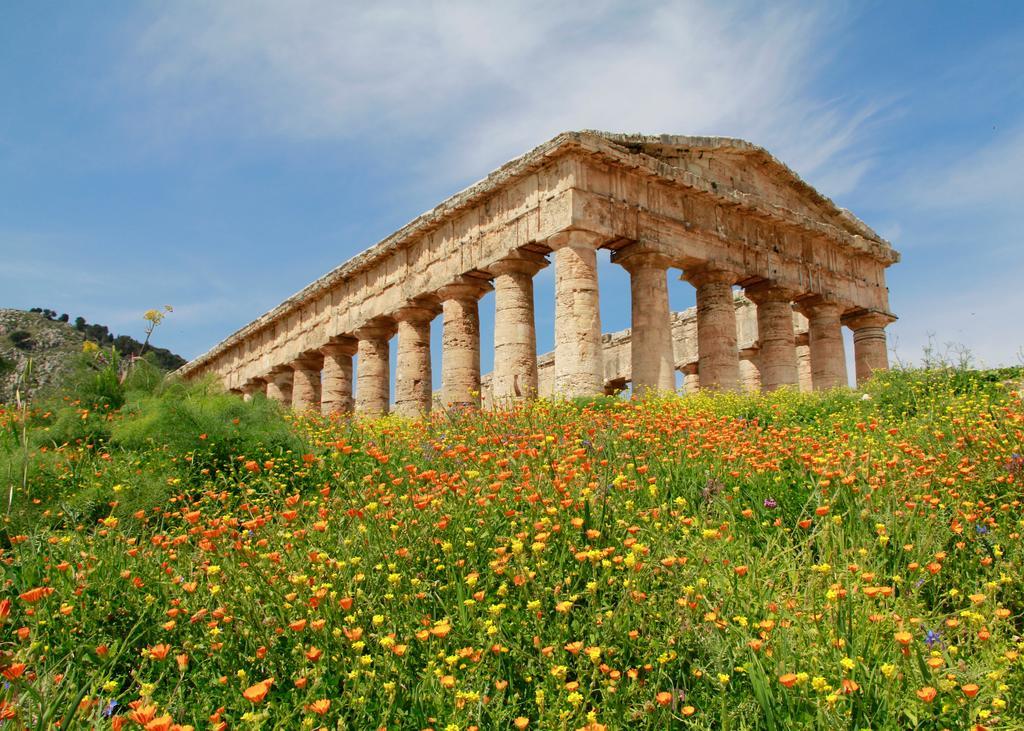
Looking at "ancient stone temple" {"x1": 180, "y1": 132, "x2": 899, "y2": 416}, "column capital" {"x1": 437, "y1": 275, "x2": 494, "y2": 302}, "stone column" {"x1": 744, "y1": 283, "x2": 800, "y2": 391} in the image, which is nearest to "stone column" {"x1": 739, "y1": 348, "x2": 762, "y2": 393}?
"ancient stone temple" {"x1": 180, "y1": 132, "x2": 899, "y2": 416}

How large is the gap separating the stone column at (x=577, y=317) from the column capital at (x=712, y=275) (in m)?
3.78

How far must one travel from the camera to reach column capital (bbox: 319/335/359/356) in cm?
2448

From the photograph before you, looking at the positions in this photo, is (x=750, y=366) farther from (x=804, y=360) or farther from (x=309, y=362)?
(x=309, y=362)

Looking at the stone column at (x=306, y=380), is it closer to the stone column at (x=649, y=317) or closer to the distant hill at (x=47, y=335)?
the stone column at (x=649, y=317)

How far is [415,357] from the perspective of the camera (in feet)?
68.7

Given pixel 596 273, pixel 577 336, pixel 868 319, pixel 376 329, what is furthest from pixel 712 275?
pixel 376 329

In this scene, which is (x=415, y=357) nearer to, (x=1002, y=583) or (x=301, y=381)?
(x=301, y=381)

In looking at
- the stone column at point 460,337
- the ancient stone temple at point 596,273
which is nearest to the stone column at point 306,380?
the ancient stone temple at point 596,273

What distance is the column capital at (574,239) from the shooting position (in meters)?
16.0

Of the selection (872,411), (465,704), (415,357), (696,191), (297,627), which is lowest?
(465,704)

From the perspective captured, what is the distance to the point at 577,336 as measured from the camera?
15844 millimetres

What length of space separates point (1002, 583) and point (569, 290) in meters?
12.4

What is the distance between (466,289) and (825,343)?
10.5 meters

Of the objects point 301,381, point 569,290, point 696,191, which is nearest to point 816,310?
point 696,191
